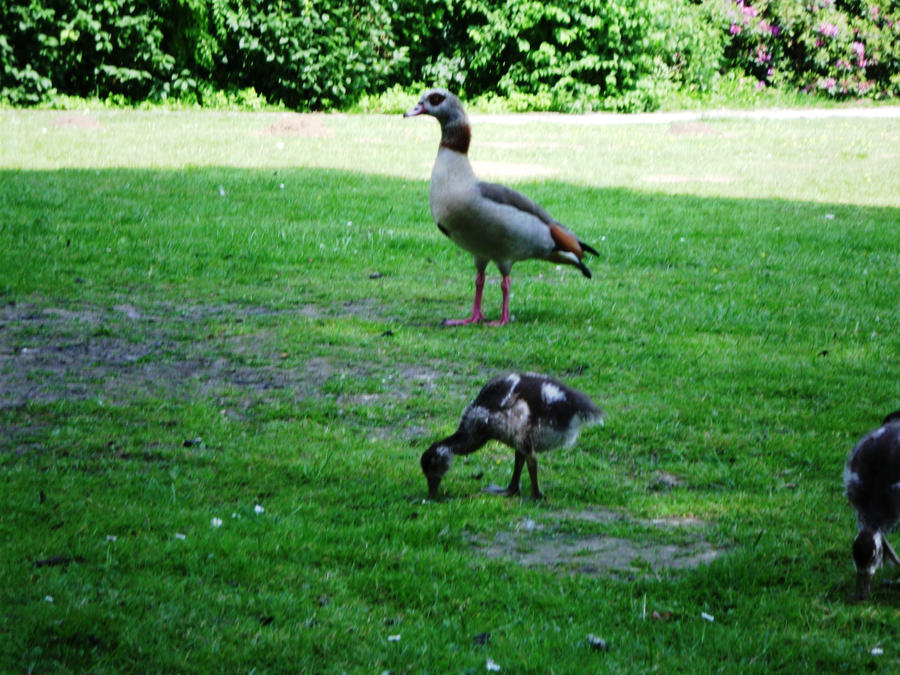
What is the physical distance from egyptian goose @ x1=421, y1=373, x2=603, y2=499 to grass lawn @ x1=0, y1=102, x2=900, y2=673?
238 millimetres

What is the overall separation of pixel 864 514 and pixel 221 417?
3.60 metres

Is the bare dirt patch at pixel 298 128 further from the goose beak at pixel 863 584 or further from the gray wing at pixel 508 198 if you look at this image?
the goose beak at pixel 863 584

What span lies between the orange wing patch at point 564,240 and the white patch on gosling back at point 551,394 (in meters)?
3.49

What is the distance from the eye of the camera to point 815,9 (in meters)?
29.4

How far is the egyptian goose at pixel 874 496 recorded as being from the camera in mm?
4270

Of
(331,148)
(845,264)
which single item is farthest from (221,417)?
(331,148)

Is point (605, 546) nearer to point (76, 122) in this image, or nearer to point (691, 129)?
point (76, 122)

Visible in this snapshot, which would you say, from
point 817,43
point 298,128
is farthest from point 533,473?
point 817,43

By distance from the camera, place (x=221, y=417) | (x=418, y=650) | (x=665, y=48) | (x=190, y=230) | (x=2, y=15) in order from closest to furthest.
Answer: (x=418, y=650)
(x=221, y=417)
(x=190, y=230)
(x=2, y=15)
(x=665, y=48)

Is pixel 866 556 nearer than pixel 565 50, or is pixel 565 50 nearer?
pixel 866 556

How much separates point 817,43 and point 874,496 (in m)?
27.7

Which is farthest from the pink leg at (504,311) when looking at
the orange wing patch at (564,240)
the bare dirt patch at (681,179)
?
the bare dirt patch at (681,179)

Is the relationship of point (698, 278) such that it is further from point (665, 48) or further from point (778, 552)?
point (665, 48)

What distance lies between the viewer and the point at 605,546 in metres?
4.86
